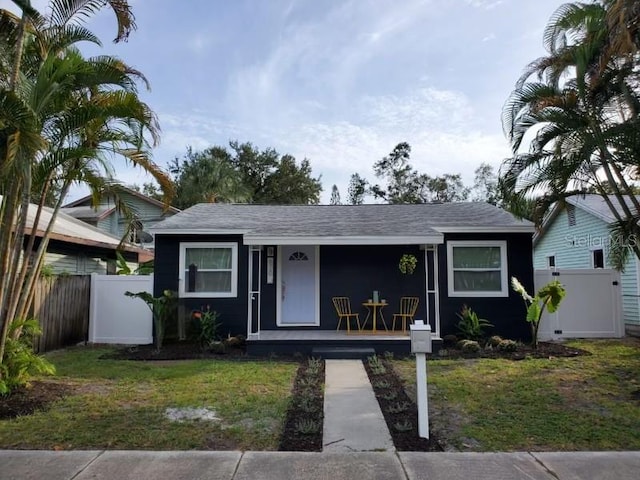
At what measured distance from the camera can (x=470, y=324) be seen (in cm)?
996

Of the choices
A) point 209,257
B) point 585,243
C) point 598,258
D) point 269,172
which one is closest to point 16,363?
point 209,257

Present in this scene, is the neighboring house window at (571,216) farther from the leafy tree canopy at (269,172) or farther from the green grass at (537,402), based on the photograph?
the leafy tree canopy at (269,172)

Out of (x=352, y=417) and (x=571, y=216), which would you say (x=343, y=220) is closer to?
(x=352, y=417)

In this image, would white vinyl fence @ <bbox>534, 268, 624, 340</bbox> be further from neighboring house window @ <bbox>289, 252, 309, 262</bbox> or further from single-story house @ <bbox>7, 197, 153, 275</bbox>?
single-story house @ <bbox>7, 197, 153, 275</bbox>

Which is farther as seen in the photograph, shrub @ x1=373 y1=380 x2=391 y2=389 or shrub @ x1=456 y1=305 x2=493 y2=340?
shrub @ x1=456 y1=305 x2=493 y2=340

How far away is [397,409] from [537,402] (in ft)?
5.92

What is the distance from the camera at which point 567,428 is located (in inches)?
186

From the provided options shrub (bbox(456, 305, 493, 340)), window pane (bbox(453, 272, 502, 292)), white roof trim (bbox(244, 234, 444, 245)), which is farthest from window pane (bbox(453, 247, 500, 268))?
white roof trim (bbox(244, 234, 444, 245))

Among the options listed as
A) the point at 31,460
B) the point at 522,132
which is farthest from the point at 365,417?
the point at 522,132

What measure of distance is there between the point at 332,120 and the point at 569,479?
1322 cm

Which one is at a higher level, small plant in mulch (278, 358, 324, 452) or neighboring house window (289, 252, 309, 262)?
neighboring house window (289, 252, 309, 262)

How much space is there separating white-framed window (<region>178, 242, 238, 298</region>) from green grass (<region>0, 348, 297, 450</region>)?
7.78ft

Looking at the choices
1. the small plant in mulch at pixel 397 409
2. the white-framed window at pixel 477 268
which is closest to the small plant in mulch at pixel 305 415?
the small plant in mulch at pixel 397 409

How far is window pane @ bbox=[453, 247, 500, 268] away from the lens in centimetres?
1048
